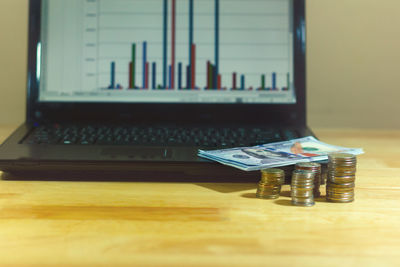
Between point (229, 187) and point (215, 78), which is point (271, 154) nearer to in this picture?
point (229, 187)

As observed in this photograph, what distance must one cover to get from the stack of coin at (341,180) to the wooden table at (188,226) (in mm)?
14

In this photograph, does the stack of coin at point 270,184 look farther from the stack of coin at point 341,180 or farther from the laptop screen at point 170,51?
the laptop screen at point 170,51

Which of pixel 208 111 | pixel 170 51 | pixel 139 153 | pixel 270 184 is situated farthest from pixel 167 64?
pixel 270 184

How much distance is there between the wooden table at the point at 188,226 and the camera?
419 mm

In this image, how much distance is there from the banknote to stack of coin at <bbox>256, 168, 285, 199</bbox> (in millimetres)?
28

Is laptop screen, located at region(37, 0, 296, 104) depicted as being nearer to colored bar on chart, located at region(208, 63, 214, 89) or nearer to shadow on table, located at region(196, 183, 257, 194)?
colored bar on chart, located at region(208, 63, 214, 89)

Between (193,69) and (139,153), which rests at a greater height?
(193,69)

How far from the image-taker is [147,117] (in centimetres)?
96

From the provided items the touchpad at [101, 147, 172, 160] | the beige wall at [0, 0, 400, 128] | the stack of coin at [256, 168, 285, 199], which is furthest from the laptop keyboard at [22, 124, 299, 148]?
the beige wall at [0, 0, 400, 128]

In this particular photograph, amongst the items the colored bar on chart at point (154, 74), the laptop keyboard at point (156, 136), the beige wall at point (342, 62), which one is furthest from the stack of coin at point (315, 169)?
the beige wall at point (342, 62)

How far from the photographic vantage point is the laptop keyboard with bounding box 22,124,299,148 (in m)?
0.77

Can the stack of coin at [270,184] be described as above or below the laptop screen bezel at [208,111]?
below

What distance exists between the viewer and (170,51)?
98 cm

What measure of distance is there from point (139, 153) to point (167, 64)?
0.33 m
